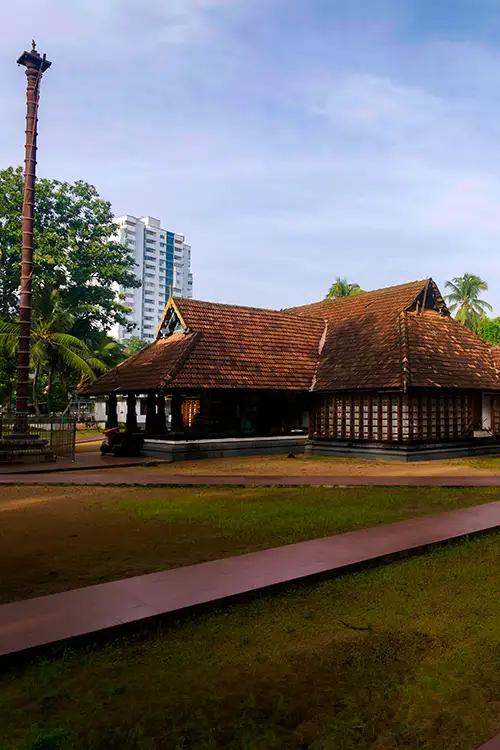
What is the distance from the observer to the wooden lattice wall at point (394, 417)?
1803 cm

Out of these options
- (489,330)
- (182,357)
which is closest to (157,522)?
(182,357)

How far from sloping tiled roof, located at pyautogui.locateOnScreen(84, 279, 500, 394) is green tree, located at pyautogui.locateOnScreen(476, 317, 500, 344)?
26756 millimetres

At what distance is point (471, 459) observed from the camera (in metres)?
18.4

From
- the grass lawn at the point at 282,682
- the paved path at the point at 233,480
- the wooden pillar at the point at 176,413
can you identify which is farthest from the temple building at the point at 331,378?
the grass lawn at the point at 282,682

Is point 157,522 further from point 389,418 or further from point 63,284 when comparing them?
point 63,284

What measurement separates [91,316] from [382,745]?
35637 millimetres

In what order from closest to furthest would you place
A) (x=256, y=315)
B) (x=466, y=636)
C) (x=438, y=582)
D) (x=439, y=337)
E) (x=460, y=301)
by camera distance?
(x=466, y=636), (x=438, y=582), (x=439, y=337), (x=256, y=315), (x=460, y=301)

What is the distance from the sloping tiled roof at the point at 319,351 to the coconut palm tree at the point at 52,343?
762cm

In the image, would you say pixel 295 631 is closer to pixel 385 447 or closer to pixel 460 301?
pixel 385 447

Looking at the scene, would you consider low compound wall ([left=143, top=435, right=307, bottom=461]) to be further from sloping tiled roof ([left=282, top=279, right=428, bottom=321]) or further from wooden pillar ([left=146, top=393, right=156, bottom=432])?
sloping tiled roof ([left=282, top=279, right=428, bottom=321])

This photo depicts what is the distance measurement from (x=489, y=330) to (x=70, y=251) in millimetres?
34918

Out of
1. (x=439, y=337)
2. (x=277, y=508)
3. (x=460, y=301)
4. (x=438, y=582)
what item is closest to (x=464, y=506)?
(x=277, y=508)

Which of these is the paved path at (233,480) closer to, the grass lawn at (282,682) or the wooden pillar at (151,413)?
the wooden pillar at (151,413)

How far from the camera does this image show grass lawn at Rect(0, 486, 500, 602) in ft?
18.9
